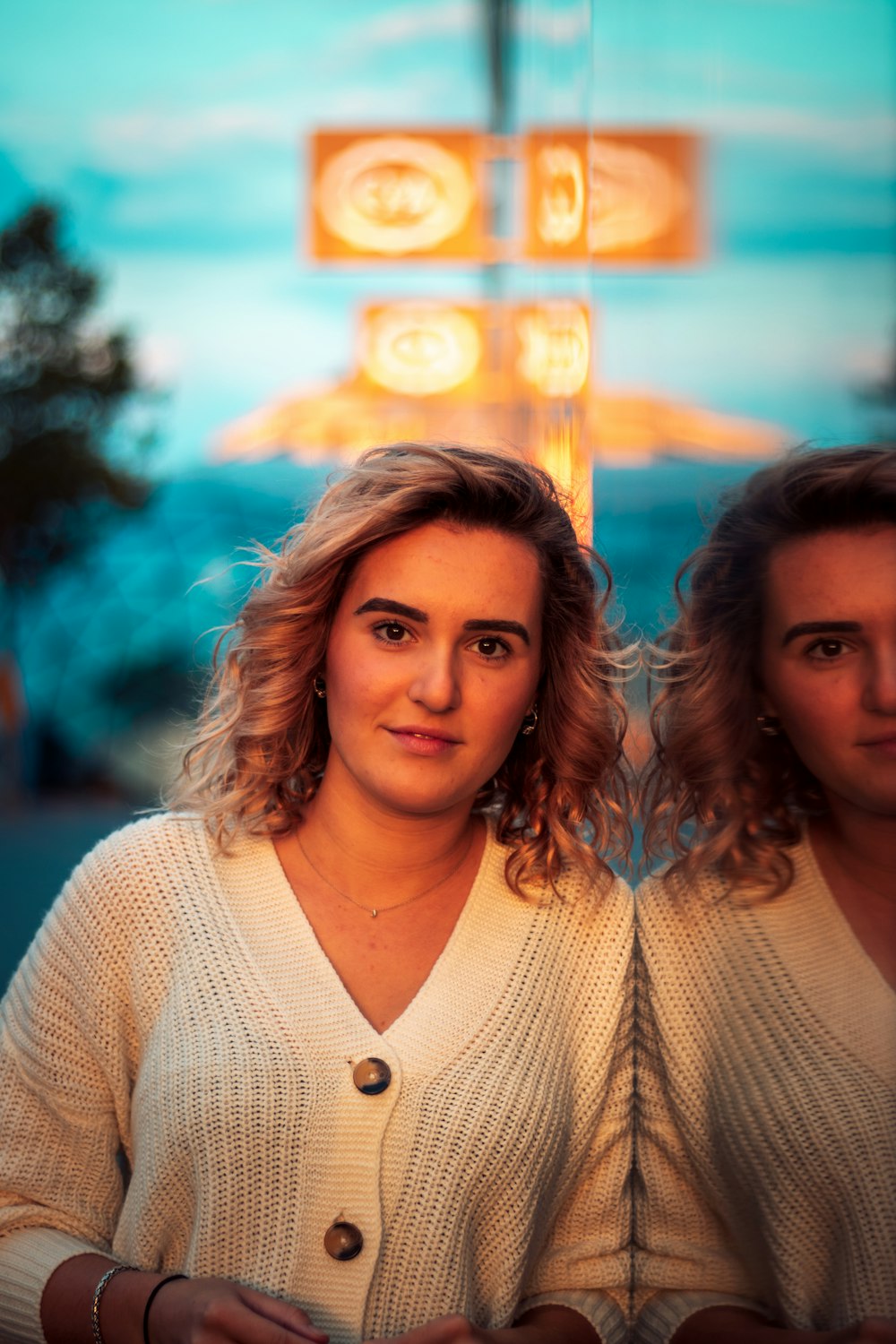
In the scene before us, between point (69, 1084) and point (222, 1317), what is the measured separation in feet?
1.05

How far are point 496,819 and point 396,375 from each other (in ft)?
18.0

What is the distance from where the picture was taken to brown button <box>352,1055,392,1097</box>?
1.36m

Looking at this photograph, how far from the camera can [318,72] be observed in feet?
25.7

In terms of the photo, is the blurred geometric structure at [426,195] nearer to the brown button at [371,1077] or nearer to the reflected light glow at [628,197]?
the reflected light glow at [628,197]

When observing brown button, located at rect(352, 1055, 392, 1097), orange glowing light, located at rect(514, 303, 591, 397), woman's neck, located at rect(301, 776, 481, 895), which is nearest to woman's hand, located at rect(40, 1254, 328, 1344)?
brown button, located at rect(352, 1055, 392, 1097)

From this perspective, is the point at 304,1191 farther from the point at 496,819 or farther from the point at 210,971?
the point at 496,819

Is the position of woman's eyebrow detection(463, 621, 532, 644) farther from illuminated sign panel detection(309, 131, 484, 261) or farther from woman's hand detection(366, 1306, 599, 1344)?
illuminated sign panel detection(309, 131, 484, 261)

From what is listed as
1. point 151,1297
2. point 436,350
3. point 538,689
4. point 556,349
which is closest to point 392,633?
point 538,689

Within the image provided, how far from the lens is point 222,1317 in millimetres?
1249

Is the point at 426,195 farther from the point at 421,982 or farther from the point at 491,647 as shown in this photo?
the point at 421,982

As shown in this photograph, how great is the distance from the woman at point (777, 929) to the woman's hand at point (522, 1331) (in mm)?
71

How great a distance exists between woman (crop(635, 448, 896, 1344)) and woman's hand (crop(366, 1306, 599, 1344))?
0.23 feet

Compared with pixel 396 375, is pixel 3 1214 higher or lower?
lower

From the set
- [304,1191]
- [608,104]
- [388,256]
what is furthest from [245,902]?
[388,256]
